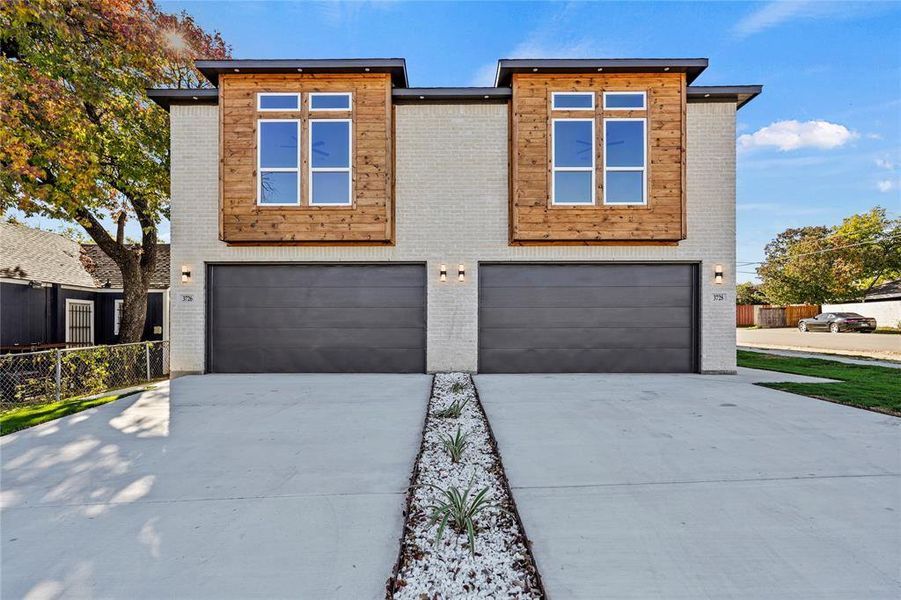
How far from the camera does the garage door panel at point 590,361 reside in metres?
A: 7.96

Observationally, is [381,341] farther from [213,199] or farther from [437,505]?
[437,505]

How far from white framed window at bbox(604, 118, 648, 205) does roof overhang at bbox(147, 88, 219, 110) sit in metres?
7.39

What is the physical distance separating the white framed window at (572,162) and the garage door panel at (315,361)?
408cm

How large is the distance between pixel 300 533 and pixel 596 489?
6.65 feet

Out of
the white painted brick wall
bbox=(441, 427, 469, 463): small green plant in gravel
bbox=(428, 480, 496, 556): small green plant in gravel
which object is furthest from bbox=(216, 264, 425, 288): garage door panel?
bbox=(428, 480, 496, 556): small green plant in gravel

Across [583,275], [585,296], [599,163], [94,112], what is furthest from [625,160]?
[94,112]

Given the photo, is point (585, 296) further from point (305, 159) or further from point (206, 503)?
point (206, 503)

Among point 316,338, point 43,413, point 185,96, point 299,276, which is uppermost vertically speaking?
point 185,96

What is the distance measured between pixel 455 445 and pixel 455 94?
663 centimetres

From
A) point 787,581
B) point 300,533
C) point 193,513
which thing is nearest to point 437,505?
point 300,533

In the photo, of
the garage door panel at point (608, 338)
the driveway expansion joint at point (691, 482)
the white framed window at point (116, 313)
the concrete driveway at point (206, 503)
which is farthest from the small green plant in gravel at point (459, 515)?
the white framed window at point (116, 313)

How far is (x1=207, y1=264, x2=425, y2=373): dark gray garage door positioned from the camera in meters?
8.00

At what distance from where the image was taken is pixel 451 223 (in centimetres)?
795

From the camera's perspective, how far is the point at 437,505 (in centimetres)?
270
